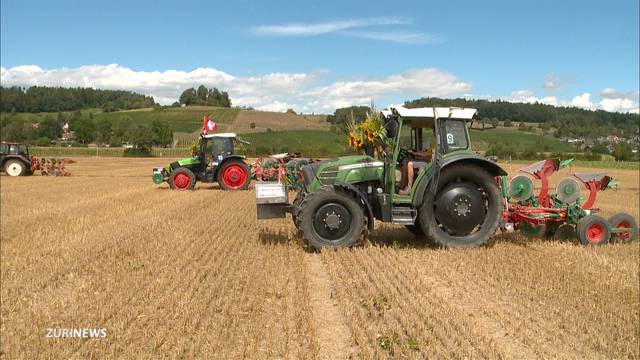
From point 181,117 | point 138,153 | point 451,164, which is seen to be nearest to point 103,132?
point 181,117

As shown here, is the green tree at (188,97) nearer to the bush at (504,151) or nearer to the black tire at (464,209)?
the bush at (504,151)

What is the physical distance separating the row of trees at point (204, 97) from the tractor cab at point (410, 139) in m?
110

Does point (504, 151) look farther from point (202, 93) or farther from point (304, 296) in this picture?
point (202, 93)

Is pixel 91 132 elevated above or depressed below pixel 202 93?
below

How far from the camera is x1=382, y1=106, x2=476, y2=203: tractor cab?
7969 mm

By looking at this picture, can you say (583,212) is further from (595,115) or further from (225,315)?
(595,115)

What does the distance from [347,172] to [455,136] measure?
1675mm

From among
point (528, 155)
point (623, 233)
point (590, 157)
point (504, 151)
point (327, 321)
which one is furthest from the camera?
point (590, 157)

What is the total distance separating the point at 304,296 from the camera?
578 centimetres

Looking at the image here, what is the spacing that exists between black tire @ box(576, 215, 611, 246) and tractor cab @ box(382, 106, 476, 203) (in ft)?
7.28

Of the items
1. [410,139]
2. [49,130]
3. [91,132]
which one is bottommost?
[410,139]

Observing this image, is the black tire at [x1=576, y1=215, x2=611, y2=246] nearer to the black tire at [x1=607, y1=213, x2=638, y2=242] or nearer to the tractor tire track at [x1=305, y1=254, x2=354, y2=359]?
the black tire at [x1=607, y1=213, x2=638, y2=242]

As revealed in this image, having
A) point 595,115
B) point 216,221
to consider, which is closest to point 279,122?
point 595,115

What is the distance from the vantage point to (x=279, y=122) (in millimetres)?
76188
